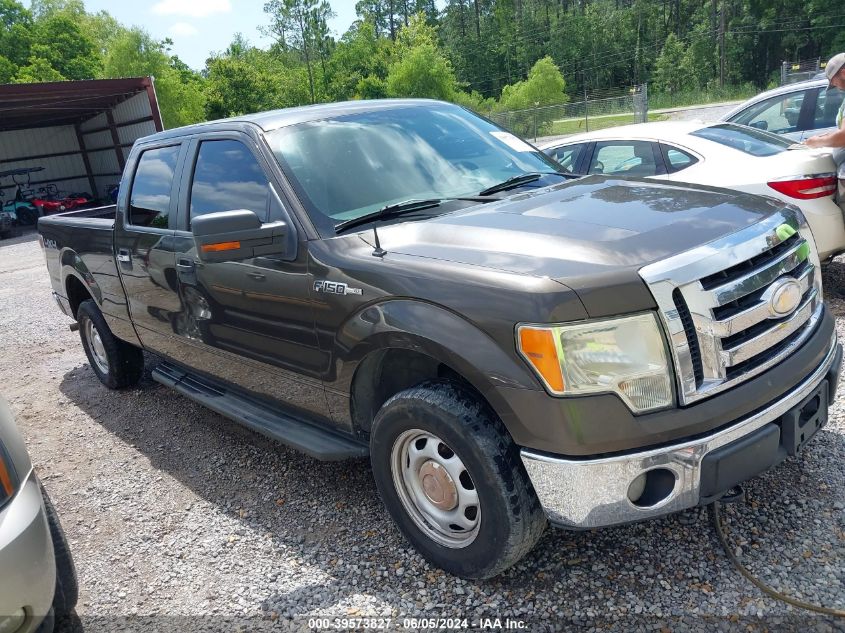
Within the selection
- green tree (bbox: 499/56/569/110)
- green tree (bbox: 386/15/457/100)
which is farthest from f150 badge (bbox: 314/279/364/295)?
green tree (bbox: 499/56/569/110)

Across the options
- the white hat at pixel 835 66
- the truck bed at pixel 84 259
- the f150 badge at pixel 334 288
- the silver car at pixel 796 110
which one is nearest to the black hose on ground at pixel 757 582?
the f150 badge at pixel 334 288

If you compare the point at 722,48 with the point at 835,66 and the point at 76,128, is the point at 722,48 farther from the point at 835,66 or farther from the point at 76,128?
the point at 835,66

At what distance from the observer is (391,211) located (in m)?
3.08

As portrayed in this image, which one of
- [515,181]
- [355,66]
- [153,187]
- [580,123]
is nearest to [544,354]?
[515,181]

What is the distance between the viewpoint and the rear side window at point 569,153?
676 cm

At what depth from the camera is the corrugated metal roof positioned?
21.5 m

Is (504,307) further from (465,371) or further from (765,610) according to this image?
(765,610)

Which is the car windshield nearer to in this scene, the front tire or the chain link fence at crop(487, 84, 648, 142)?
the front tire

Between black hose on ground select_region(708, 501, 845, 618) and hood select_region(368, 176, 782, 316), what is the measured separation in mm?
1052

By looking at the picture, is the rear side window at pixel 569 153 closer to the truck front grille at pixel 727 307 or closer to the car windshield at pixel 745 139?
the car windshield at pixel 745 139

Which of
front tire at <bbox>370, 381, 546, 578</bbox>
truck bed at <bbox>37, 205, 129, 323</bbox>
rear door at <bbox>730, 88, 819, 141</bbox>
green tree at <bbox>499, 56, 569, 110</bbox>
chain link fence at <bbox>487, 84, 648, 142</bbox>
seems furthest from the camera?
green tree at <bbox>499, 56, 569, 110</bbox>

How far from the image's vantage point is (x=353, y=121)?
3.55 metres

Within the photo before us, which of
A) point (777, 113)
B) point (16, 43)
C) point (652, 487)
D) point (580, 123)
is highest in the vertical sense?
point (16, 43)

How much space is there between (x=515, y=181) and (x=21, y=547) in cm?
265
